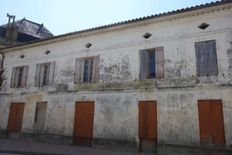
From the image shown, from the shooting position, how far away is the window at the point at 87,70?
13.2 meters

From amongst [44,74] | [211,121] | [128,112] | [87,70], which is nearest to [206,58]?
[211,121]

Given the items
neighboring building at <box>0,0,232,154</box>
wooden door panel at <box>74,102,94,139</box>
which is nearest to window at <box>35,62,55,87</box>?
neighboring building at <box>0,0,232,154</box>

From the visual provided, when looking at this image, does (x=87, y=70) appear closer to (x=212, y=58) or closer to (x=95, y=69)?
(x=95, y=69)

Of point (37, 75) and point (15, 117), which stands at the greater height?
point (37, 75)

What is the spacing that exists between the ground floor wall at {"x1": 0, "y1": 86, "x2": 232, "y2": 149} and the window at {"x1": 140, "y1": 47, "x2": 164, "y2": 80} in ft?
2.76

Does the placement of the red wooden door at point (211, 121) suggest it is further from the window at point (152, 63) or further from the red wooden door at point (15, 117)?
the red wooden door at point (15, 117)

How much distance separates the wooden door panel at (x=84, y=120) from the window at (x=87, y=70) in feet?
4.72

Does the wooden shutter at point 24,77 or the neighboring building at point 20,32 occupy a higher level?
the neighboring building at point 20,32

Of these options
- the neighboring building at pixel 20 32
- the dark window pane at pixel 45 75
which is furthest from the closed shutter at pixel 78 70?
the neighboring building at pixel 20 32

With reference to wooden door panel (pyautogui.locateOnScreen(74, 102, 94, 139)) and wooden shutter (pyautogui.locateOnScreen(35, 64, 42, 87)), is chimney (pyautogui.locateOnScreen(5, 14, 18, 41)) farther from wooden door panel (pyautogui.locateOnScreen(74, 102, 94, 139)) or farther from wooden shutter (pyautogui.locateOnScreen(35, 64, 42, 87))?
wooden door panel (pyautogui.locateOnScreen(74, 102, 94, 139))

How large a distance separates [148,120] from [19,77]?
10.4 metres

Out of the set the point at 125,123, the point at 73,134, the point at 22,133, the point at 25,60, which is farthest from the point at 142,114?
the point at 25,60

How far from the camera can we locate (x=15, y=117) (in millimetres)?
15711

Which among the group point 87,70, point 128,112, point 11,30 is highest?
point 11,30
